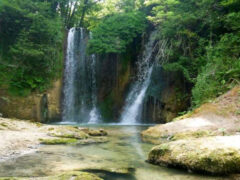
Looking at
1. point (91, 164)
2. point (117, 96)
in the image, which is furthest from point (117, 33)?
point (91, 164)

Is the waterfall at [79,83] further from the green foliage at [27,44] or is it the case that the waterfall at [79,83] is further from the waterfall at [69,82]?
the green foliage at [27,44]

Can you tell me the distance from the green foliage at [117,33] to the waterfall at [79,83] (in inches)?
62.5

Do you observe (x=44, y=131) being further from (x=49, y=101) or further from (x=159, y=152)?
(x=49, y=101)

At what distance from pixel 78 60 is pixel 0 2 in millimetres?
6522

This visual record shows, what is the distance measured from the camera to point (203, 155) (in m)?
3.94

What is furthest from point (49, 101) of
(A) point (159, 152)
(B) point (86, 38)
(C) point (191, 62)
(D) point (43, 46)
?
(A) point (159, 152)

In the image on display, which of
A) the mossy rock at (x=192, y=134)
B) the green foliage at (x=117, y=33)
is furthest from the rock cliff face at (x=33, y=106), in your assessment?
the mossy rock at (x=192, y=134)

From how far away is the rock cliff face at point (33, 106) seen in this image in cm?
1546

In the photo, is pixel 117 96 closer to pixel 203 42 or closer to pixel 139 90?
pixel 139 90

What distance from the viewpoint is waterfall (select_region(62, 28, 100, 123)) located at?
59.8 feet

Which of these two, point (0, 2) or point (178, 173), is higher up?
point (0, 2)

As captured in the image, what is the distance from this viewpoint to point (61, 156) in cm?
511

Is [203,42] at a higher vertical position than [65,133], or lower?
higher

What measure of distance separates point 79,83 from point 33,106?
416 centimetres
